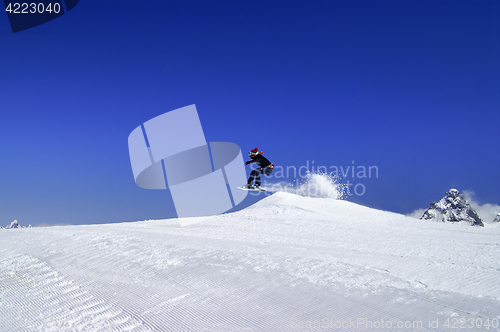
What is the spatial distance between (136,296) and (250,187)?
9.07m

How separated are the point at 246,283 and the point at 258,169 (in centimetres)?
848

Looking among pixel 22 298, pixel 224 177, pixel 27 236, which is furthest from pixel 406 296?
pixel 27 236

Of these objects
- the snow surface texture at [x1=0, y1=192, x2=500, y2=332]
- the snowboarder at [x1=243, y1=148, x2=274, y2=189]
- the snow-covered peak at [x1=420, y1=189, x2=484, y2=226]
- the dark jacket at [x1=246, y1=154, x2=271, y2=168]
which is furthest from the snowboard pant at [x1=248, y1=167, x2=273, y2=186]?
the snow-covered peak at [x1=420, y1=189, x2=484, y2=226]

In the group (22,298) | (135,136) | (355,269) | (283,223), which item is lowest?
(283,223)

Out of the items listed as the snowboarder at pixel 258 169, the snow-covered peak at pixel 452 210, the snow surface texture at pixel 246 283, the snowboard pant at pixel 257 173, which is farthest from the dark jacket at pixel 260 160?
the snow-covered peak at pixel 452 210

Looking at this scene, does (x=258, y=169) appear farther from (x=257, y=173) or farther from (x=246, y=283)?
(x=246, y=283)

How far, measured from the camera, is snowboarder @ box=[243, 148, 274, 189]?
13.0 metres

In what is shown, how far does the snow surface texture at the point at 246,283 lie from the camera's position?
3941 mm

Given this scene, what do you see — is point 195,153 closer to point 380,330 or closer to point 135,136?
point 135,136

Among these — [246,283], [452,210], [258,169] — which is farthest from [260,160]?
[452,210]

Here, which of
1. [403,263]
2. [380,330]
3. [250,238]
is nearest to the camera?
[380,330]

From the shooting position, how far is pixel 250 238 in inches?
351

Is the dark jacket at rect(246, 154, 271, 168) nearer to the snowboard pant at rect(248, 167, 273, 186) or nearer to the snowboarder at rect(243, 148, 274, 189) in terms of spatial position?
the snowboarder at rect(243, 148, 274, 189)

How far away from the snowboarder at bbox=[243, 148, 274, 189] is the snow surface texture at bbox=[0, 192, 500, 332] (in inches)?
183
